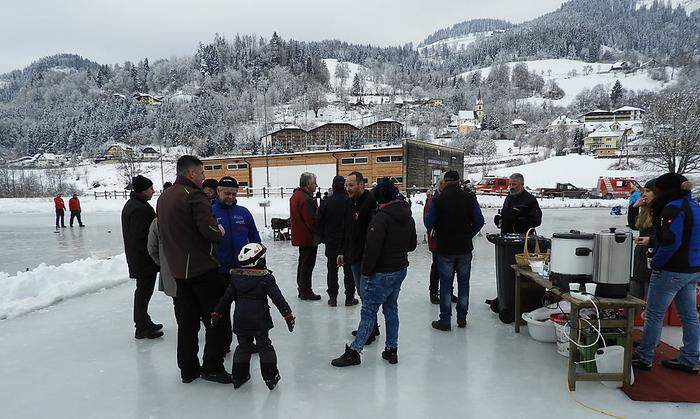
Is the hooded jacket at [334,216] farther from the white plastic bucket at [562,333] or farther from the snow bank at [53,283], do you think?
the snow bank at [53,283]

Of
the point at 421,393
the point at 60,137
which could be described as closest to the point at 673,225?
the point at 421,393

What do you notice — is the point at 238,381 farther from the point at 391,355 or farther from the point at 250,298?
the point at 391,355

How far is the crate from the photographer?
3.22m

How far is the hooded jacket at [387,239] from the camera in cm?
342

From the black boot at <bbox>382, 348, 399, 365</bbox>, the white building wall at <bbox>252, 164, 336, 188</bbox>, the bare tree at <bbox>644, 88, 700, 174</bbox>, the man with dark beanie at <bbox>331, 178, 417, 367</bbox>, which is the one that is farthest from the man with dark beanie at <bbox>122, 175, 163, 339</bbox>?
the bare tree at <bbox>644, 88, 700, 174</bbox>

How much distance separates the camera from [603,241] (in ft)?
A: 9.84

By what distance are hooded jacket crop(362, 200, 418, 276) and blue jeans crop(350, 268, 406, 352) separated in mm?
83

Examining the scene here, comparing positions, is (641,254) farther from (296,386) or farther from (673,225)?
(296,386)

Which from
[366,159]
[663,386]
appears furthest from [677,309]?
[366,159]

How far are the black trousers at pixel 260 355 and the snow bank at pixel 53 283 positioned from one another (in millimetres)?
3874

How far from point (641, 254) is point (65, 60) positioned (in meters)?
222

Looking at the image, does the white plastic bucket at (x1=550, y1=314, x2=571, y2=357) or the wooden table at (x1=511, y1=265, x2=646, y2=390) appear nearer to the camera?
the wooden table at (x1=511, y1=265, x2=646, y2=390)

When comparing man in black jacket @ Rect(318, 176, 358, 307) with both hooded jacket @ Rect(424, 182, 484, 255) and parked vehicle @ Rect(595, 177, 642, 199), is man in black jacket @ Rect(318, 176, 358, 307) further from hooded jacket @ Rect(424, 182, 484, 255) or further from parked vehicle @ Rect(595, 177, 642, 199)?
parked vehicle @ Rect(595, 177, 642, 199)

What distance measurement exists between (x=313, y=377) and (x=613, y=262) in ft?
8.28
